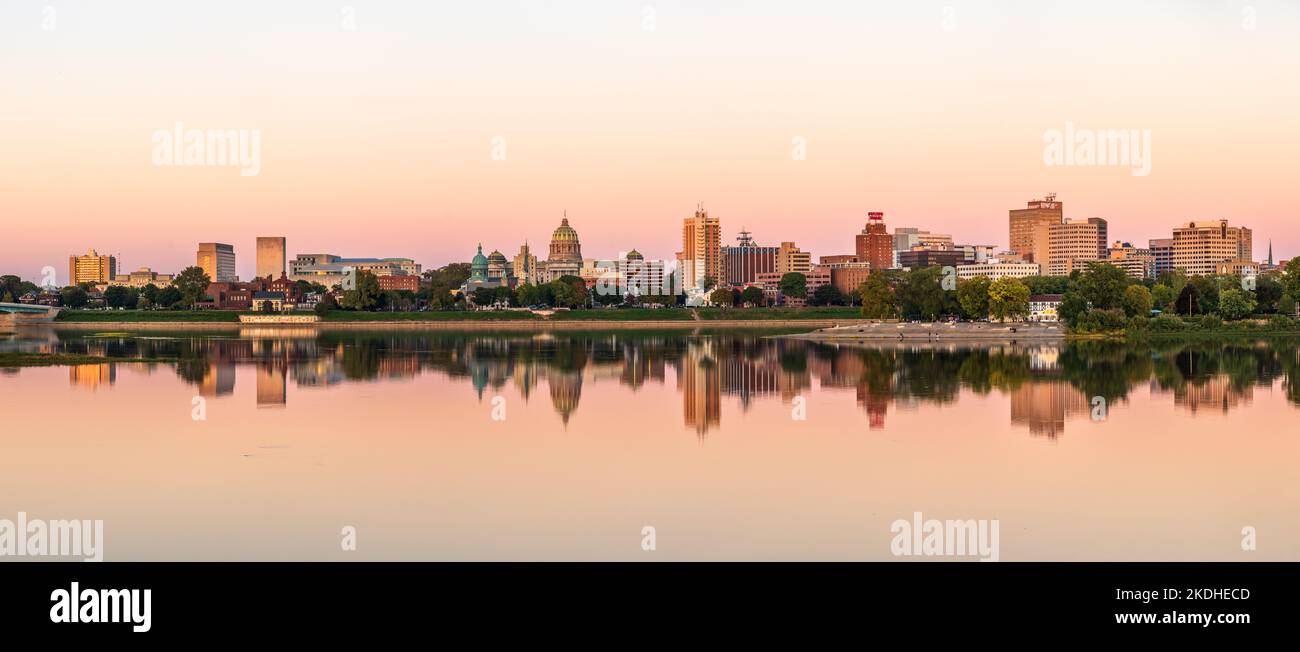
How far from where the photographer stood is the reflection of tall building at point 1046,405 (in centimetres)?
2366

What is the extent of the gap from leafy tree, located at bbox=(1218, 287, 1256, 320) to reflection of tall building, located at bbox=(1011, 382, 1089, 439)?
1933 inches

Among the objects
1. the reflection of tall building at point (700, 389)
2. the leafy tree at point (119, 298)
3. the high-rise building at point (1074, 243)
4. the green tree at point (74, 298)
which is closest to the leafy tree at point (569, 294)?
the leafy tree at point (119, 298)

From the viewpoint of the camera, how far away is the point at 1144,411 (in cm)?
2639

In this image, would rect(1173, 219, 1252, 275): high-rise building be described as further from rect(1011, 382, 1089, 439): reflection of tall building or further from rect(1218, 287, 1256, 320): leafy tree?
rect(1011, 382, 1089, 439): reflection of tall building

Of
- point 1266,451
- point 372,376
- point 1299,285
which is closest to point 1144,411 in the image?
point 1266,451

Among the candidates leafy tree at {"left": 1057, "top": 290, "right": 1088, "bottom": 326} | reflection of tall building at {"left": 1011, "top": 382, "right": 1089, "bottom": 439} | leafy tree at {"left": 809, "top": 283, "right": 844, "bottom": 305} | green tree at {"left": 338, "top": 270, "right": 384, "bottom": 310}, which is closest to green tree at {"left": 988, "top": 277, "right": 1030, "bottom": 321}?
leafy tree at {"left": 1057, "top": 290, "right": 1088, "bottom": 326}

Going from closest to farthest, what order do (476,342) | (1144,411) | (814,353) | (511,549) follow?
(511,549)
(1144,411)
(814,353)
(476,342)

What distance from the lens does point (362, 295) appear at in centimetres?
11494

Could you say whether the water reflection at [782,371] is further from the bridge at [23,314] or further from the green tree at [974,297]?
the bridge at [23,314]

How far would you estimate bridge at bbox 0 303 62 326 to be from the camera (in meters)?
105

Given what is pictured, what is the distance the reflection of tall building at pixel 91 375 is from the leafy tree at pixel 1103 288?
59610 mm

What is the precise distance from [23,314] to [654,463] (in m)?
109
